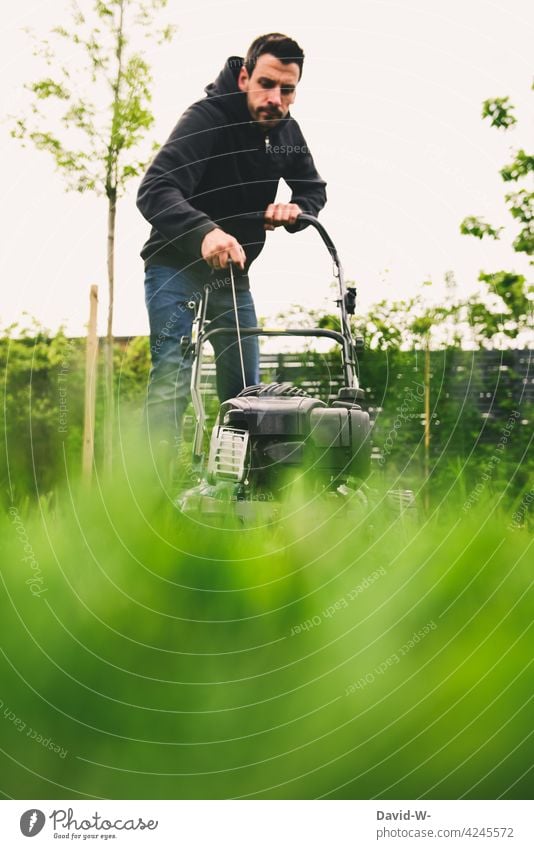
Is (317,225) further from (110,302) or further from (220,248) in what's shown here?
(110,302)

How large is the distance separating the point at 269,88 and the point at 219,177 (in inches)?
12.7

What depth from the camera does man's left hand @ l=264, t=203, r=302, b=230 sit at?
2695 mm

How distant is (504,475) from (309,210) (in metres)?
1.42

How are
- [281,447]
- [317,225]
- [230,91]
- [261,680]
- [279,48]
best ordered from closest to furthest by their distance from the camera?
[261,680], [281,447], [279,48], [230,91], [317,225]

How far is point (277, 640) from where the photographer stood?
3.39 ft

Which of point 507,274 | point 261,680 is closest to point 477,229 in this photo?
point 507,274

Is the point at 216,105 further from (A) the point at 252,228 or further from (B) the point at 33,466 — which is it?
(B) the point at 33,466

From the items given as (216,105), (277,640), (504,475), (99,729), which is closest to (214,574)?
(277,640)

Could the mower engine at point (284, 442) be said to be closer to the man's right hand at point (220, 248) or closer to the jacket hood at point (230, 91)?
the man's right hand at point (220, 248)

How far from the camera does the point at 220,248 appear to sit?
2.50 m

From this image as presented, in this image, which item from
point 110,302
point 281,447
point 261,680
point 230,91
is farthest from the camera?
point 110,302

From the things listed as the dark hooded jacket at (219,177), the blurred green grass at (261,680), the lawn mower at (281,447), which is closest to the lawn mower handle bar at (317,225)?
the dark hooded jacket at (219,177)

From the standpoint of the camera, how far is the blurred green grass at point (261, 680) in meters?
1.02

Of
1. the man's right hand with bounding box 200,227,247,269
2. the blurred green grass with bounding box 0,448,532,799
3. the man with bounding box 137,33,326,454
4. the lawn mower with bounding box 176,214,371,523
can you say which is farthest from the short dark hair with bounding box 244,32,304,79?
the blurred green grass with bounding box 0,448,532,799
